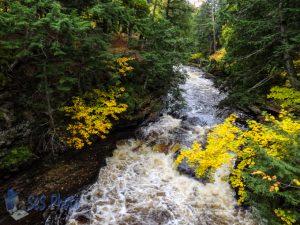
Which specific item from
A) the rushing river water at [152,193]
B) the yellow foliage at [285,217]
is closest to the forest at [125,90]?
the yellow foliage at [285,217]

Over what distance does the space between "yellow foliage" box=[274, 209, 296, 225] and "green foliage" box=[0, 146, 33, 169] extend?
7.26 m

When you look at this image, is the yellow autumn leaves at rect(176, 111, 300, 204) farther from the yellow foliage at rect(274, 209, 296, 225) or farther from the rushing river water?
the rushing river water

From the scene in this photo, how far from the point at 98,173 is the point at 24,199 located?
2.77m

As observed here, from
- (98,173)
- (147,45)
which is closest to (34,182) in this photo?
(98,173)

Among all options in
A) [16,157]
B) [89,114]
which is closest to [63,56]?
[89,114]

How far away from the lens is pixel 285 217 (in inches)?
212

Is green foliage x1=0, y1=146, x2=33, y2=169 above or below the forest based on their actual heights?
below

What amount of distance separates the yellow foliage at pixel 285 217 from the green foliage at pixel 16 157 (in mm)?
7265

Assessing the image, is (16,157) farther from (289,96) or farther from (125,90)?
(289,96)

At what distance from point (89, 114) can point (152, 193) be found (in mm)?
3891

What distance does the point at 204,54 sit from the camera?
3912cm

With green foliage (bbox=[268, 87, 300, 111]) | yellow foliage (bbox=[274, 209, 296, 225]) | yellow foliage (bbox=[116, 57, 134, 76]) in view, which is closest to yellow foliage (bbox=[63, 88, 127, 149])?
yellow foliage (bbox=[116, 57, 134, 76])

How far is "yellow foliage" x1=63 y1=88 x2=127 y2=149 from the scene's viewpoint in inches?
353

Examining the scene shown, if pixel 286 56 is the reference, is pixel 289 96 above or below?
below
